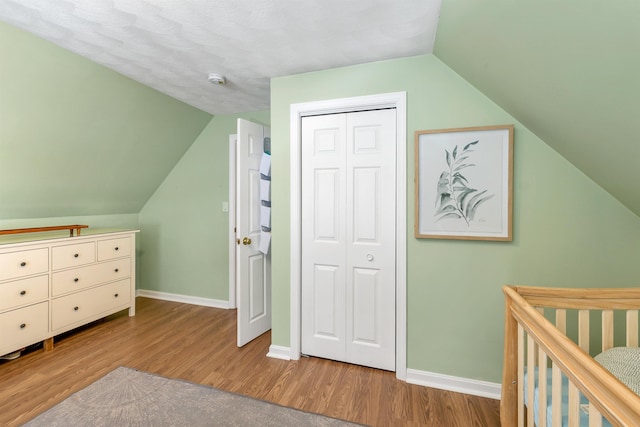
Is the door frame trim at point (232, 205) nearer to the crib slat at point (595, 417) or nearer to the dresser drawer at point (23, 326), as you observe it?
the dresser drawer at point (23, 326)

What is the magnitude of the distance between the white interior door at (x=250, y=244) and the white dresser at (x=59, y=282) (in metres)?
1.45

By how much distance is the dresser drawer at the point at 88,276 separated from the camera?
259 centimetres

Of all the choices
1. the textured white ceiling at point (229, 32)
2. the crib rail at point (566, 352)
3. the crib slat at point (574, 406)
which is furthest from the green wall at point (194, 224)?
the crib slat at point (574, 406)

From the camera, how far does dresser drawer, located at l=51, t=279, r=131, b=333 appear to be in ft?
8.47

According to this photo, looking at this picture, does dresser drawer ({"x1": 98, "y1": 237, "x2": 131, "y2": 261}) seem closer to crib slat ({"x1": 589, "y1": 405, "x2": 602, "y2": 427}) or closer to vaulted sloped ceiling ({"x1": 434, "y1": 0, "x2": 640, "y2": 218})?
vaulted sloped ceiling ({"x1": 434, "y1": 0, "x2": 640, "y2": 218})

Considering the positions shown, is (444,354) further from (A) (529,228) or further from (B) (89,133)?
(B) (89,133)

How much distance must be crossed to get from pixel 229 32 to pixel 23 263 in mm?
2405

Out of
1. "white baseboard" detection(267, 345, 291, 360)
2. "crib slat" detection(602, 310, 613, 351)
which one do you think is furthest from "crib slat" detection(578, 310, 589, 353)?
"white baseboard" detection(267, 345, 291, 360)

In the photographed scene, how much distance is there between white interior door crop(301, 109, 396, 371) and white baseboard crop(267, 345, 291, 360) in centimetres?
14

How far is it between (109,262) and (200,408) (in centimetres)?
201

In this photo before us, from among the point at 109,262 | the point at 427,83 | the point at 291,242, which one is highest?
the point at 427,83

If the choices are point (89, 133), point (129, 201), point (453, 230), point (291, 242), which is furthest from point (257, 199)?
point (129, 201)

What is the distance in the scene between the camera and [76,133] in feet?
8.11

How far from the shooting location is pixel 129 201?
3.63 m
